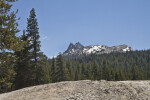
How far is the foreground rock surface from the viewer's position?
11.4 metres

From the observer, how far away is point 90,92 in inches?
473

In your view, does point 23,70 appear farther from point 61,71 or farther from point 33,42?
point 61,71

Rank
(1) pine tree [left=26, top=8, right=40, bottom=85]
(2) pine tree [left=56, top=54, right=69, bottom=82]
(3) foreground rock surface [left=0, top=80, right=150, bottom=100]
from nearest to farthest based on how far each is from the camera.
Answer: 1. (3) foreground rock surface [left=0, top=80, right=150, bottom=100]
2. (1) pine tree [left=26, top=8, right=40, bottom=85]
3. (2) pine tree [left=56, top=54, right=69, bottom=82]

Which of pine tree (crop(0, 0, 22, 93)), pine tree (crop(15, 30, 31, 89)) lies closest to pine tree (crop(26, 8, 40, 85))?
pine tree (crop(15, 30, 31, 89))

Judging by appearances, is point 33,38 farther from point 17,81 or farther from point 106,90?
point 106,90

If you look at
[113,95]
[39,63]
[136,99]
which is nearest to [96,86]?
[113,95]

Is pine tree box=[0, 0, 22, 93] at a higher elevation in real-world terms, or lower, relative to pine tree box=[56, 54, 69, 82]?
higher

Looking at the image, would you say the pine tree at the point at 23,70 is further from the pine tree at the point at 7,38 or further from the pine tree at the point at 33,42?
the pine tree at the point at 7,38

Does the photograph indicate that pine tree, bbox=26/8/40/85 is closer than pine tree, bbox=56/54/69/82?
Yes

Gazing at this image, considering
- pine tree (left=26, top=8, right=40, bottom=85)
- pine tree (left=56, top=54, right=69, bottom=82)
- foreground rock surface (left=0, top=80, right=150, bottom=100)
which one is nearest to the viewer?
foreground rock surface (left=0, top=80, right=150, bottom=100)

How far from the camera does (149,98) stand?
37.9 ft

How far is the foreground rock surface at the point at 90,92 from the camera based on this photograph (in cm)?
1138

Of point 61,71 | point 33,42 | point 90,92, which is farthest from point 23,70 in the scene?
point 61,71

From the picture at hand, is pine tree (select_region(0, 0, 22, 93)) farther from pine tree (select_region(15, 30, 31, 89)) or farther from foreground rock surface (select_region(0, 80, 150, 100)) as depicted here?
pine tree (select_region(15, 30, 31, 89))
